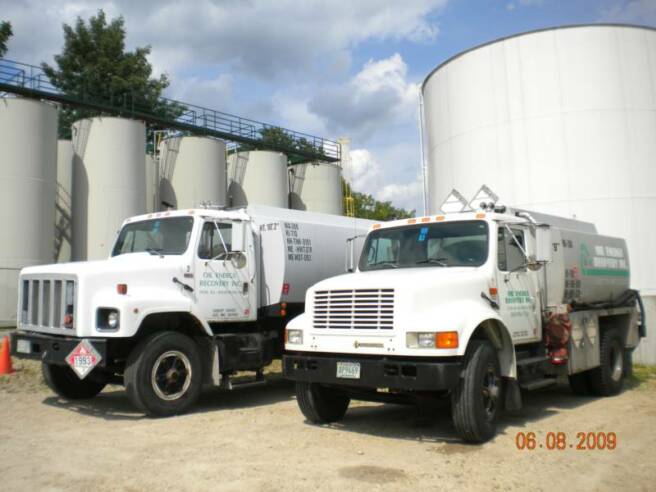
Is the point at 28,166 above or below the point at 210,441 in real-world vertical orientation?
above

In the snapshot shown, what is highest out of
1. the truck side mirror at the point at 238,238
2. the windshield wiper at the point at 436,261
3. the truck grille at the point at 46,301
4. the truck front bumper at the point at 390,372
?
the truck side mirror at the point at 238,238

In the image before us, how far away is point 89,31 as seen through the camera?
4062cm

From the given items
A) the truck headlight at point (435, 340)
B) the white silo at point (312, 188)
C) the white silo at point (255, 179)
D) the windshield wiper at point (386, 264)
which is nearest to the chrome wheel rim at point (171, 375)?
the windshield wiper at point (386, 264)

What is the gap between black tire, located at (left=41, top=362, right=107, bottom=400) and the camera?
962 centimetres

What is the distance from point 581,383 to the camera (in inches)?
408

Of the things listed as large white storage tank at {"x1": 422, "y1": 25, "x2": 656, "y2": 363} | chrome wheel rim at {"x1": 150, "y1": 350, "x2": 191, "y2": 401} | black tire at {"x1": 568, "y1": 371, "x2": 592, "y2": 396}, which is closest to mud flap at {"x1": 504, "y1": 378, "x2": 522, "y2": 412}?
black tire at {"x1": 568, "y1": 371, "x2": 592, "y2": 396}

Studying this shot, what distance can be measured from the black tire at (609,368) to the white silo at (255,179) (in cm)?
2066

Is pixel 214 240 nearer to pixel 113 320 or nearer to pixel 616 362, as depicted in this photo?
pixel 113 320

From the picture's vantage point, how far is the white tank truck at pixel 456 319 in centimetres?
653

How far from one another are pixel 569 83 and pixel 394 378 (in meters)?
15.7

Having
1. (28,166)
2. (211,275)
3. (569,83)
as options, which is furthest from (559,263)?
(28,166)

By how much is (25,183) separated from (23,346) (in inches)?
510

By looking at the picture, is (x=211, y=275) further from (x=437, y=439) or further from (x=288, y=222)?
(x=437, y=439)

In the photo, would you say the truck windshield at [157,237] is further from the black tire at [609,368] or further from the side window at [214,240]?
the black tire at [609,368]
